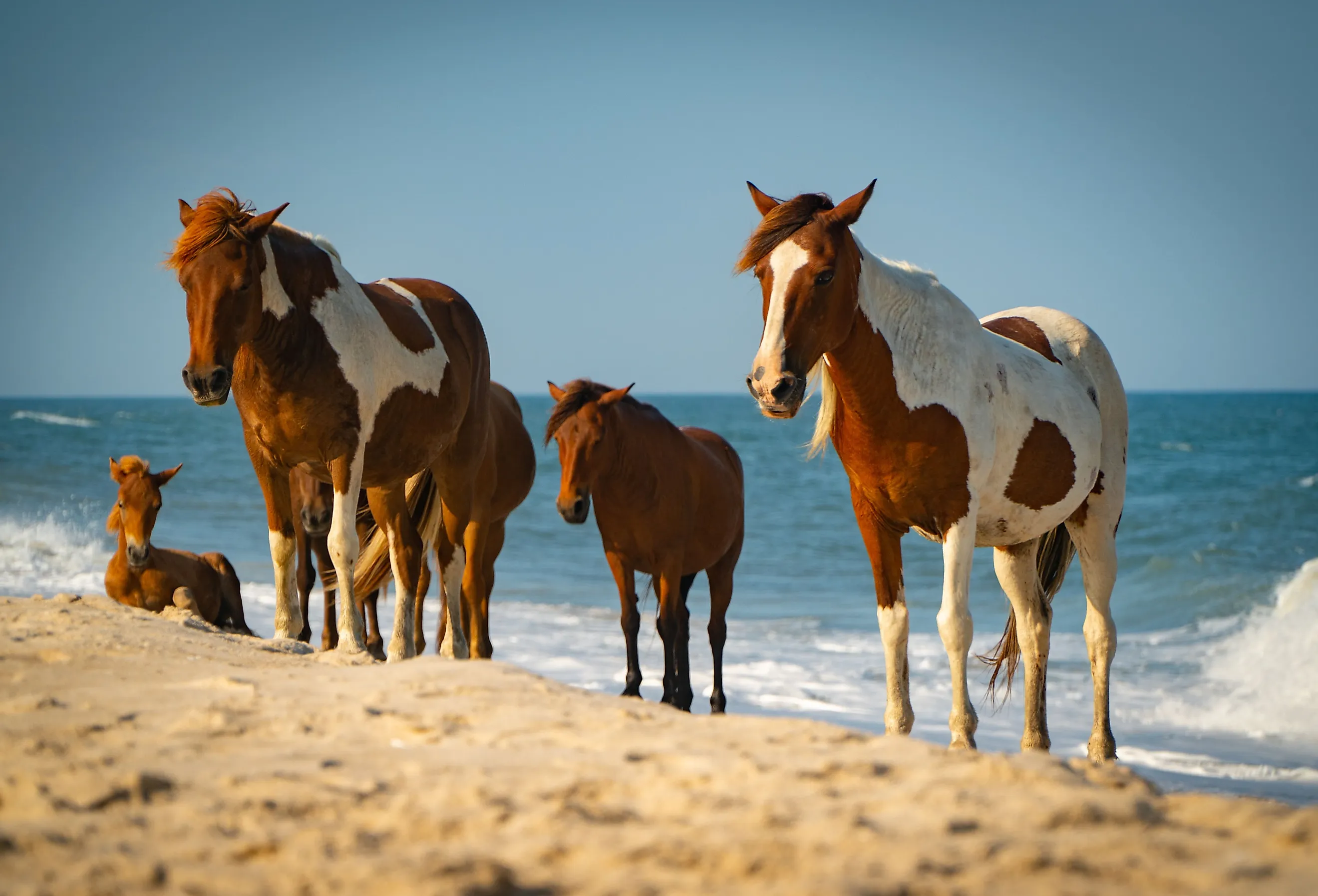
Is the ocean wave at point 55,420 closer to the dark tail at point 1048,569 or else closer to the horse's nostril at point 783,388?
the dark tail at point 1048,569

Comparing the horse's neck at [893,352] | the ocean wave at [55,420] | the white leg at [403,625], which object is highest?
the horse's neck at [893,352]

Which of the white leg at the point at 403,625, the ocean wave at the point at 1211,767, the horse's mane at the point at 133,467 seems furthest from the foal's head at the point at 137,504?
the ocean wave at the point at 1211,767

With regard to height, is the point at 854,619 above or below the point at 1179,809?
below

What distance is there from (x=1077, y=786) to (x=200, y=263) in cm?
388

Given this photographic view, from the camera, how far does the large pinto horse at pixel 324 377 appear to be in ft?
15.5

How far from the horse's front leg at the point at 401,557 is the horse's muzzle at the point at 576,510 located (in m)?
0.99

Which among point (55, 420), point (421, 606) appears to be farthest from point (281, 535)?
point (55, 420)

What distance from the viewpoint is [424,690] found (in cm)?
343

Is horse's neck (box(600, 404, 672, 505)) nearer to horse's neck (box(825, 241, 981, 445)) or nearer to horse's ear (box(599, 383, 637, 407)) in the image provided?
horse's ear (box(599, 383, 637, 407))

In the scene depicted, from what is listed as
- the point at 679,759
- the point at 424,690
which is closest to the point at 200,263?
the point at 424,690

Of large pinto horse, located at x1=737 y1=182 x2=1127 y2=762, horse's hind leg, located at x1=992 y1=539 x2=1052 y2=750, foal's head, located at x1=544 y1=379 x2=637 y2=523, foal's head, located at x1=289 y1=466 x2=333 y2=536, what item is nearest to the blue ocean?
foal's head, located at x1=544 y1=379 x2=637 y2=523

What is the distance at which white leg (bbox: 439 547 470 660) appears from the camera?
237 inches

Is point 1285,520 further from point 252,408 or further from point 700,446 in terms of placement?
point 252,408

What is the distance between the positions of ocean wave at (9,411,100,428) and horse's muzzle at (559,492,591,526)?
5136cm
